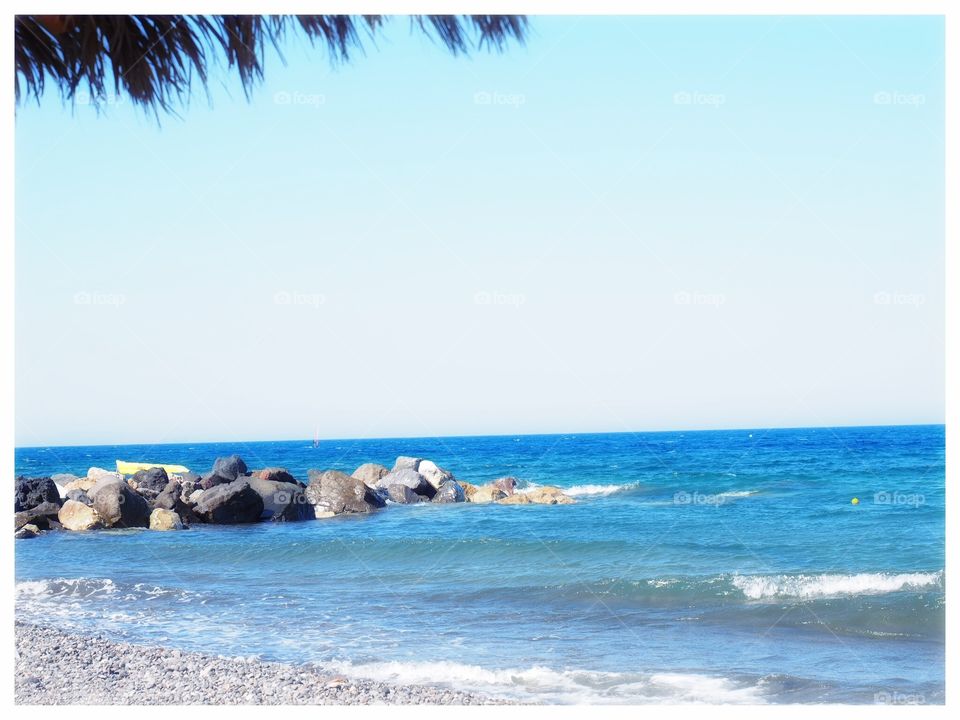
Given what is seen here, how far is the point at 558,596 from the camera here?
28.7 ft

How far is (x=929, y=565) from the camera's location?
10.9 meters

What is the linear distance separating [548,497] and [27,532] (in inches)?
399

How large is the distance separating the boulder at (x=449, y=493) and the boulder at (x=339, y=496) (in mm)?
2130

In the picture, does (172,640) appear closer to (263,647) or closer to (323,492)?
(263,647)

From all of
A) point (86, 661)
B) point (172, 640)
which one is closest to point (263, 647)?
point (172, 640)

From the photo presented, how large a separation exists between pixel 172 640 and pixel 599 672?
123 inches

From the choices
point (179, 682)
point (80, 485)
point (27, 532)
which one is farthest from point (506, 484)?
point (179, 682)

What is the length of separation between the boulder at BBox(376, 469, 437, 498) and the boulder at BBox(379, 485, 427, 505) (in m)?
0.12

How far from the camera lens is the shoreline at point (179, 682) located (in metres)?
4.73

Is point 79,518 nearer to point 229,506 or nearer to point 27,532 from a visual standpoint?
point 27,532

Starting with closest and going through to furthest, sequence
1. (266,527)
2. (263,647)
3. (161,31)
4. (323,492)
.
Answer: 1. (161,31)
2. (263,647)
3. (266,527)
4. (323,492)

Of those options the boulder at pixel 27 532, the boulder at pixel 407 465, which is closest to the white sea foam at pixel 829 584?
the boulder at pixel 27 532

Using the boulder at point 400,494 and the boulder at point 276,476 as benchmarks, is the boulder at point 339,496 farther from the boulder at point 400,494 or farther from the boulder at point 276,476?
the boulder at point 400,494

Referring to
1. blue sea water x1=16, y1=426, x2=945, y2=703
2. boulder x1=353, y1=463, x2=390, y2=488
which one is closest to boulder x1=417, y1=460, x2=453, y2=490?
boulder x1=353, y1=463, x2=390, y2=488
